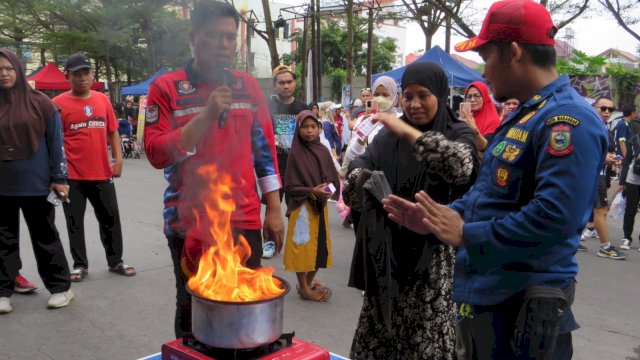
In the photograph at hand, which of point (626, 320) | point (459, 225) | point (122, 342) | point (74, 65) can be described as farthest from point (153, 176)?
point (459, 225)

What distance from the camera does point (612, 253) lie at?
664 centimetres

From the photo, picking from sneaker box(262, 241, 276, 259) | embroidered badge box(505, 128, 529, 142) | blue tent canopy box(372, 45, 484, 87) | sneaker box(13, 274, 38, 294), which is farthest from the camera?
blue tent canopy box(372, 45, 484, 87)

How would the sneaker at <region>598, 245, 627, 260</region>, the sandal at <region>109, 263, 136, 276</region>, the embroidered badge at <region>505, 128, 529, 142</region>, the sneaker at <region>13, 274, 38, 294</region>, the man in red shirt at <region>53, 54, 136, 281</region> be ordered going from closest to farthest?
the embroidered badge at <region>505, 128, 529, 142</region> → the sneaker at <region>13, 274, 38, 294</region> → the man in red shirt at <region>53, 54, 136, 281</region> → the sandal at <region>109, 263, 136, 276</region> → the sneaker at <region>598, 245, 627, 260</region>

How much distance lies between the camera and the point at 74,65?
4.98m

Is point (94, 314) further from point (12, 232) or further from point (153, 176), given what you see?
point (153, 176)

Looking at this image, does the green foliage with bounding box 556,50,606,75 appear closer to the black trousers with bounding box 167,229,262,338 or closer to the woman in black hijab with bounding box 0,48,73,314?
the woman in black hijab with bounding box 0,48,73,314

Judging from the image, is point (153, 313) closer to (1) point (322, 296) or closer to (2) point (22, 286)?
(2) point (22, 286)

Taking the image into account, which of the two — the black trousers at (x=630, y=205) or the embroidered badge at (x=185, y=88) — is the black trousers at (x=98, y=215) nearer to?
the embroidered badge at (x=185, y=88)

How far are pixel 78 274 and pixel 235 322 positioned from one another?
12.0 ft

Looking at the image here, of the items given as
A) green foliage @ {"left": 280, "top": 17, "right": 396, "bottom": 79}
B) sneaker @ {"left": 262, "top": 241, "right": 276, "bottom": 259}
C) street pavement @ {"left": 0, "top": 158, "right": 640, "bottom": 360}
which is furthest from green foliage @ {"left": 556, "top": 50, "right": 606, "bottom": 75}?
green foliage @ {"left": 280, "top": 17, "right": 396, "bottom": 79}

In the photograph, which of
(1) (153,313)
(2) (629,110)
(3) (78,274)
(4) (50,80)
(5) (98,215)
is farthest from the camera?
(4) (50,80)

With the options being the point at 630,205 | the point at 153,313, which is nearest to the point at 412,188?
the point at 153,313

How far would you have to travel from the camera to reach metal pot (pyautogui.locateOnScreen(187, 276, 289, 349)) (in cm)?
211

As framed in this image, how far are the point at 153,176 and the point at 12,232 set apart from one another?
9.02 meters
